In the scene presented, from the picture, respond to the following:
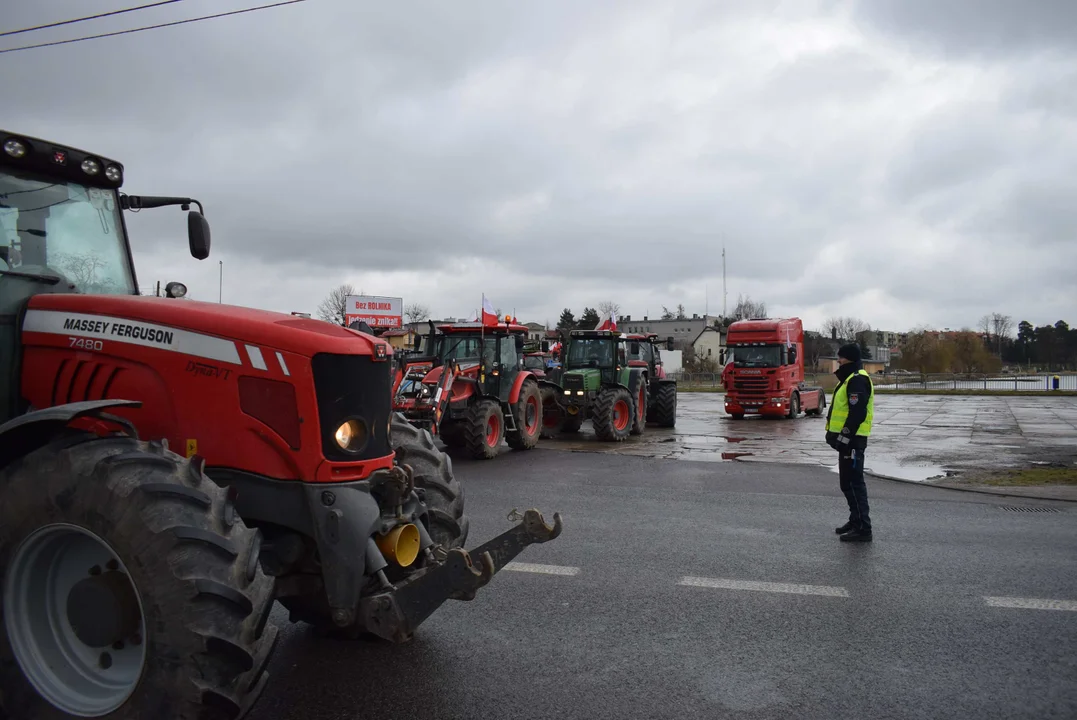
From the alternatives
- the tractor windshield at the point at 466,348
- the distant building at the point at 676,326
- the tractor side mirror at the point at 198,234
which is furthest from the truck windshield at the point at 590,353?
the distant building at the point at 676,326

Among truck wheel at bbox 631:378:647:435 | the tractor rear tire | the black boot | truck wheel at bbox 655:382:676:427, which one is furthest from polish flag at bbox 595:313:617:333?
the tractor rear tire

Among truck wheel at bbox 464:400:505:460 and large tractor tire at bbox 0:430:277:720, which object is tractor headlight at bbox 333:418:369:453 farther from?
truck wheel at bbox 464:400:505:460

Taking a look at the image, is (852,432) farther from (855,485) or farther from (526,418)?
(526,418)

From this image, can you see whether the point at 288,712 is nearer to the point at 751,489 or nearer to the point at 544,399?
the point at 751,489

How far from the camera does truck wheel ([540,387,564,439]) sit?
17.8m

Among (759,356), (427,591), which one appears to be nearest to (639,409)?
(759,356)

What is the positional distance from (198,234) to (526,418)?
11.0m

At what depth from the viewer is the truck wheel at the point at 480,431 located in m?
13.4

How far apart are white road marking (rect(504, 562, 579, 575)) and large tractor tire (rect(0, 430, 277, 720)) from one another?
3.20 metres

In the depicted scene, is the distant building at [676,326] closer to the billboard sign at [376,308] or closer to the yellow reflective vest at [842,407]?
the billboard sign at [376,308]

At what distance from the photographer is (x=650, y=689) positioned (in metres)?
3.96

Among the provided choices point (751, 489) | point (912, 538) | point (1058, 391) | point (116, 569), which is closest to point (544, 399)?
point (751, 489)

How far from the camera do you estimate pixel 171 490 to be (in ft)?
9.82

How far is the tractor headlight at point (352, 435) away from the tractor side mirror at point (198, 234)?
1846 mm
